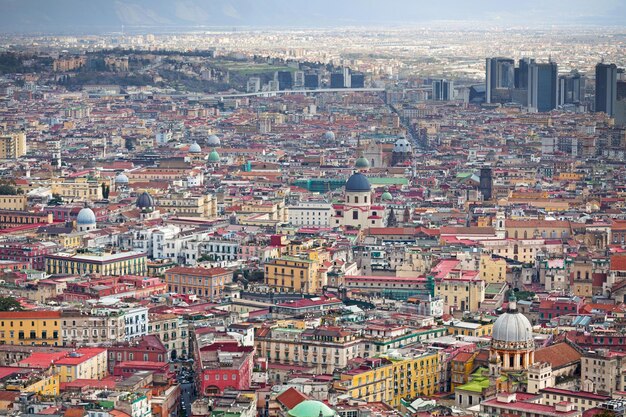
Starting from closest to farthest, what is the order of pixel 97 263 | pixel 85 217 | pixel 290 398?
pixel 290 398, pixel 97 263, pixel 85 217

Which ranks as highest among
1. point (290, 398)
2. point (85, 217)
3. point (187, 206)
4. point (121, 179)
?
point (121, 179)

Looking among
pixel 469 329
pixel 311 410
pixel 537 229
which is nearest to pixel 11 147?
pixel 537 229

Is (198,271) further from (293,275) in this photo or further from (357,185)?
(357,185)

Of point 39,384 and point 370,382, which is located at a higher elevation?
point 39,384

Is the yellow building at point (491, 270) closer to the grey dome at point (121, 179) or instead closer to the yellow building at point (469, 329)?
the yellow building at point (469, 329)

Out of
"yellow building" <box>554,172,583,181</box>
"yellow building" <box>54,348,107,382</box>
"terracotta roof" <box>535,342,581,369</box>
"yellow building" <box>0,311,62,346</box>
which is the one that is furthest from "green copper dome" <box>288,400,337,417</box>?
"yellow building" <box>554,172,583,181</box>

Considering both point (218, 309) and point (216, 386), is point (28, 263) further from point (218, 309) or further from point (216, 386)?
point (216, 386)

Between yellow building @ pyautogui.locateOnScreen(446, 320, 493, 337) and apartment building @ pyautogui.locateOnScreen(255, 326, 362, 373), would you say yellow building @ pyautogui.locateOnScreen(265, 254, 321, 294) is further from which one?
apartment building @ pyautogui.locateOnScreen(255, 326, 362, 373)
